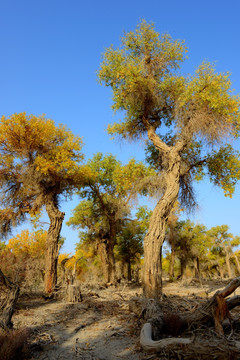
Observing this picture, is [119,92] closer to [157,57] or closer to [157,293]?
[157,57]

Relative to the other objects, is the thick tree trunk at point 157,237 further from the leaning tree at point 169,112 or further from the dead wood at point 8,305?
the dead wood at point 8,305

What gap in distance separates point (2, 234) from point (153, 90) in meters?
14.4

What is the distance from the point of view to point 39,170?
1495cm

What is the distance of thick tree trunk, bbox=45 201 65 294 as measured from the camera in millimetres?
13962

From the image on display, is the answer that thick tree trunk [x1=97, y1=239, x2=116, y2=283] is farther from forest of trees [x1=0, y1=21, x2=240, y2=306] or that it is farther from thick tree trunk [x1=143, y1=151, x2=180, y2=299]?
thick tree trunk [x1=143, y1=151, x2=180, y2=299]

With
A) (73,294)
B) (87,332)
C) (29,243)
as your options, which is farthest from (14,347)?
(29,243)

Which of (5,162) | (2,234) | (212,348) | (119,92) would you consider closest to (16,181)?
(5,162)

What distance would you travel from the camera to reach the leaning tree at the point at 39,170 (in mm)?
14477

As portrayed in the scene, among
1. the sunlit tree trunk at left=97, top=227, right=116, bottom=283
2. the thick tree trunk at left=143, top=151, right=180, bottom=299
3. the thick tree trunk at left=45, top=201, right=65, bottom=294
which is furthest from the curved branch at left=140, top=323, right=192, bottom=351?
the sunlit tree trunk at left=97, top=227, right=116, bottom=283

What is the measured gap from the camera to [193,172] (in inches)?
518

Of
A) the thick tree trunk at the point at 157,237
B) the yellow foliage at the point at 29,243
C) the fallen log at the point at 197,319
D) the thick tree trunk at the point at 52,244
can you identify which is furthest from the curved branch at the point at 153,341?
the yellow foliage at the point at 29,243

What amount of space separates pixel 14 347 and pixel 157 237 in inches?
245

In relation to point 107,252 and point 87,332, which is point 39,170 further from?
point 107,252

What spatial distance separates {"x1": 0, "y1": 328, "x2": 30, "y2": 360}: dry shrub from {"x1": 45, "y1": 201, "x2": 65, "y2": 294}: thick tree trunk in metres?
9.54
